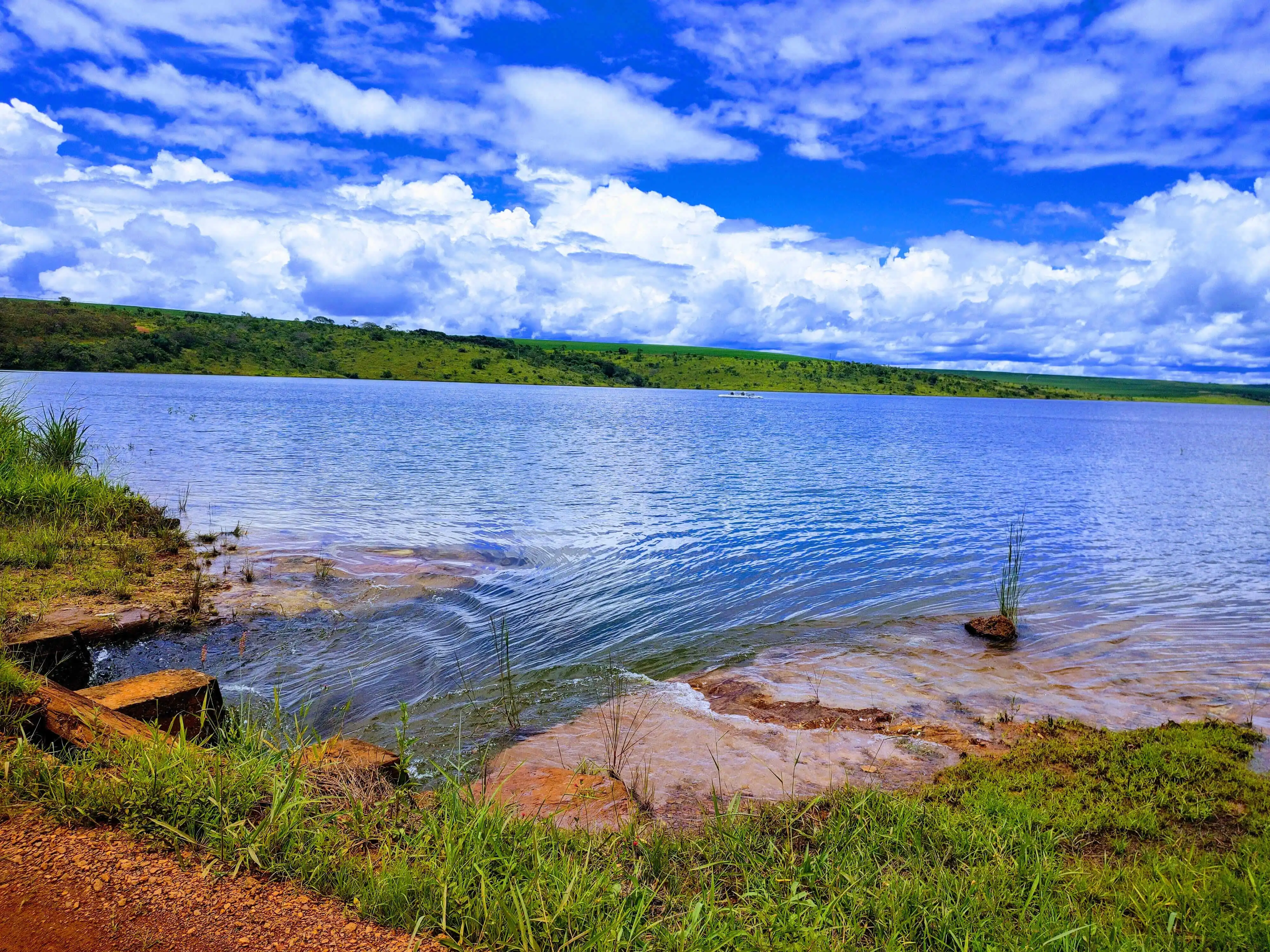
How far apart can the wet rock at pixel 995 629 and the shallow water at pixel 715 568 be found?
307mm

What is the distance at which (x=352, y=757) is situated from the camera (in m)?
6.20

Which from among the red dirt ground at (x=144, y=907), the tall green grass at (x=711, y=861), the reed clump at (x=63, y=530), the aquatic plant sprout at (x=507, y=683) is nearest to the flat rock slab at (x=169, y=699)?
the tall green grass at (x=711, y=861)

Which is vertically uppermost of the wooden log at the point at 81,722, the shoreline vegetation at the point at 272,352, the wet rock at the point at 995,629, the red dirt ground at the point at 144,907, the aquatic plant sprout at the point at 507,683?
the shoreline vegetation at the point at 272,352

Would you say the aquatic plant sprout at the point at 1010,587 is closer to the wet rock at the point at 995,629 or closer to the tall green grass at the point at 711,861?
the wet rock at the point at 995,629

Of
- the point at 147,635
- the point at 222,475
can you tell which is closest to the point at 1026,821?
the point at 147,635

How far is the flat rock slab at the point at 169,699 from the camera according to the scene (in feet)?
22.0

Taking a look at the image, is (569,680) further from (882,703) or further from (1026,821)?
(1026,821)

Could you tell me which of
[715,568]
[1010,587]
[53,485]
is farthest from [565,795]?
[53,485]

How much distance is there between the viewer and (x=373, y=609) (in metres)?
13.0

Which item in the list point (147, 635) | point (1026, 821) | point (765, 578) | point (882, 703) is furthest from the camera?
point (765, 578)

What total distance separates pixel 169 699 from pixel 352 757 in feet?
7.39

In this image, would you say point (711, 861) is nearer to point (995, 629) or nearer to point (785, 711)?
point (785, 711)

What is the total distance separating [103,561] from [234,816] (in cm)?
1092

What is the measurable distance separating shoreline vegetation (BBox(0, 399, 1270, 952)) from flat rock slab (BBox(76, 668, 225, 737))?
0.38 meters
